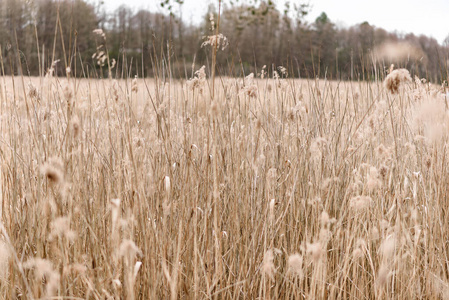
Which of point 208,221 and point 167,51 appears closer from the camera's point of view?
point 208,221

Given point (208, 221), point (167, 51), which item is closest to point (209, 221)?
point (208, 221)

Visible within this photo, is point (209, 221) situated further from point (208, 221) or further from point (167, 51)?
point (167, 51)

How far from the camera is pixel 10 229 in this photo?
155 centimetres

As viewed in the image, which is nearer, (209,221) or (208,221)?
(208,221)

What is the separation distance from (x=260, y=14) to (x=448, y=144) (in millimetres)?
26413

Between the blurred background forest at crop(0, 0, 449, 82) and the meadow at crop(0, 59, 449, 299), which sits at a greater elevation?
the blurred background forest at crop(0, 0, 449, 82)

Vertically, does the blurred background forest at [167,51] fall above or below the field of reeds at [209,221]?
above

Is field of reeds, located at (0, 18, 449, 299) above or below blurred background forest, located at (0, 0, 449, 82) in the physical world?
below

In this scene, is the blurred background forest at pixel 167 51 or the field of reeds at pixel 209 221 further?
the blurred background forest at pixel 167 51

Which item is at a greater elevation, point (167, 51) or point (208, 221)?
point (167, 51)

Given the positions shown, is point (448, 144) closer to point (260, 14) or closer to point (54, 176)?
point (54, 176)

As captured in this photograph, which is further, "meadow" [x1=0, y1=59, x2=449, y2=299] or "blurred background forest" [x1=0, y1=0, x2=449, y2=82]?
"blurred background forest" [x1=0, y1=0, x2=449, y2=82]

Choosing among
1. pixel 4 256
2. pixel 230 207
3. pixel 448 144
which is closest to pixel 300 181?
pixel 230 207

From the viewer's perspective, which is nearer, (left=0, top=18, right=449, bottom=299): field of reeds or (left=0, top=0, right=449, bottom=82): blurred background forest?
(left=0, top=18, right=449, bottom=299): field of reeds
